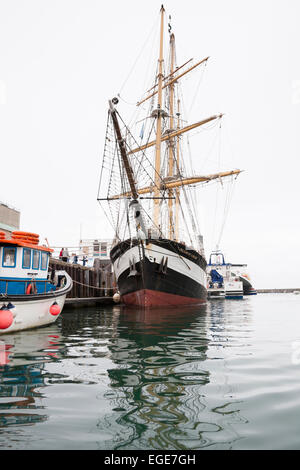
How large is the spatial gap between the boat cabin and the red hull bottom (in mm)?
7850

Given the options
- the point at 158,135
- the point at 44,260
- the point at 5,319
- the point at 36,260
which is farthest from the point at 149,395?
the point at 158,135

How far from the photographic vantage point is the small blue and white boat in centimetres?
1080

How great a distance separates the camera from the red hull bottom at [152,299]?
2025 centimetres

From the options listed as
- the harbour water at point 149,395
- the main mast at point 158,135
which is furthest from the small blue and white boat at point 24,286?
the main mast at point 158,135

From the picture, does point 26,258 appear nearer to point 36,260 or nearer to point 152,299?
point 36,260

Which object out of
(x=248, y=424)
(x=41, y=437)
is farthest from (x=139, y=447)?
(x=248, y=424)

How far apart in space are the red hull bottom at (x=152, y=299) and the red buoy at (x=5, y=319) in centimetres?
1055

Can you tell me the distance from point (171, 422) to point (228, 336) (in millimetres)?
7482

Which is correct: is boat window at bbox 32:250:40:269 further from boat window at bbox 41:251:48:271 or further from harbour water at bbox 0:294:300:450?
harbour water at bbox 0:294:300:450

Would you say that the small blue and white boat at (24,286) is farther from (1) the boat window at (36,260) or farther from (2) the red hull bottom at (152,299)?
(2) the red hull bottom at (152,299)

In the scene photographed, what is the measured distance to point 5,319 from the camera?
404 inches

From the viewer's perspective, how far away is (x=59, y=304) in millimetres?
14523

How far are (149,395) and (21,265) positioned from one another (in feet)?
29.9

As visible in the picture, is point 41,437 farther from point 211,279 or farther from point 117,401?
point 211,279
